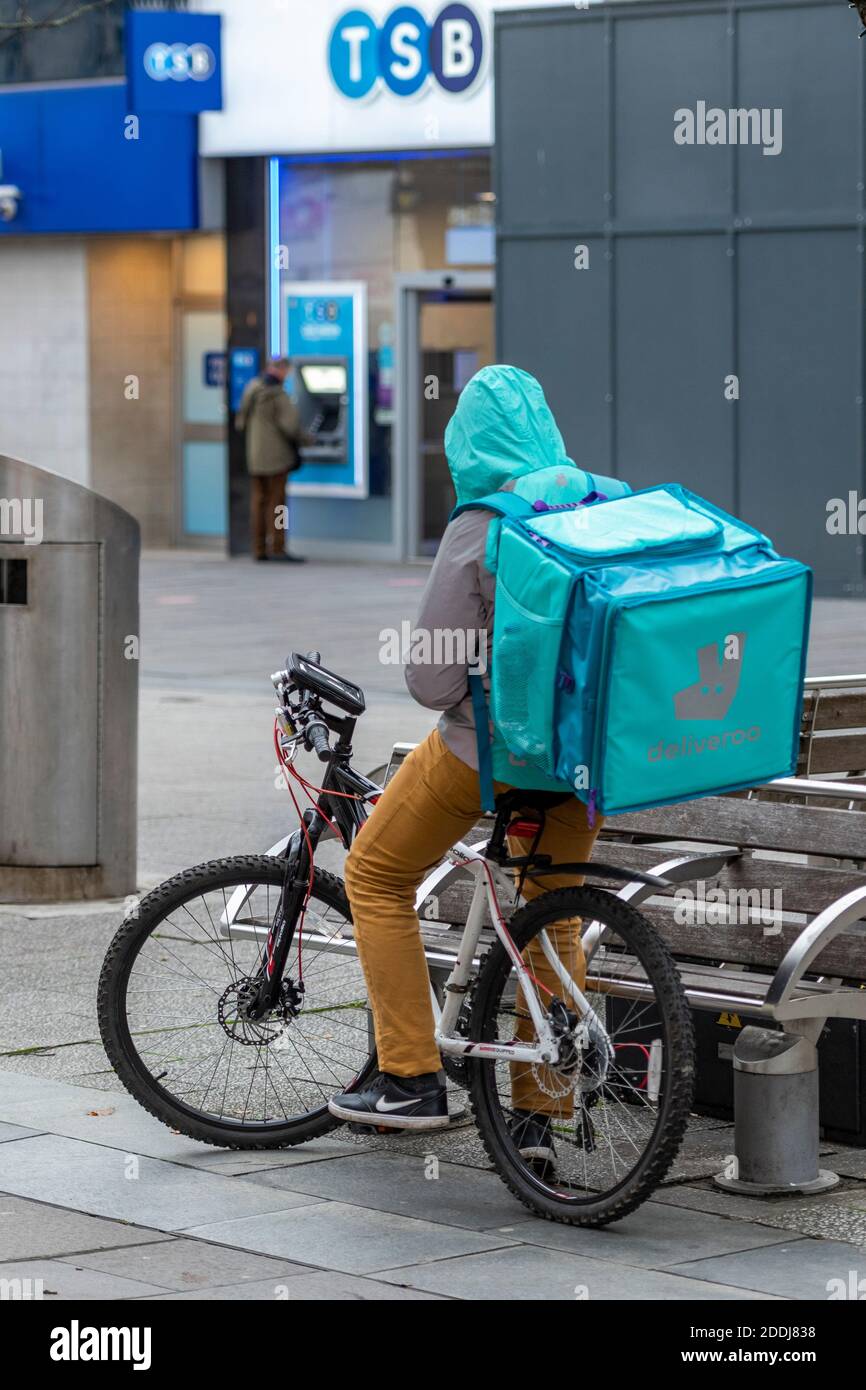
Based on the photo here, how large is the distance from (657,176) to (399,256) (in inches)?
159

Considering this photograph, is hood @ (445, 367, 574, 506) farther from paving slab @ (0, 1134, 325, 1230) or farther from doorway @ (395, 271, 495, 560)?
doorway @ (395, 271, 495, 560)

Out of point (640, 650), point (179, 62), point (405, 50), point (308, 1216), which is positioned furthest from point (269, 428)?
point (640, 650)

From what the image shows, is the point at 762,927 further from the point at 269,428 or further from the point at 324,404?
the point at 324,404

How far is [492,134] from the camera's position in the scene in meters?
20.3

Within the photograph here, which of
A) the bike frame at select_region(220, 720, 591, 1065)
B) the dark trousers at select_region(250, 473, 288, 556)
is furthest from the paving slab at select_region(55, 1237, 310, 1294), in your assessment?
the dark trousers at select_region(250, 473, 288, 556)

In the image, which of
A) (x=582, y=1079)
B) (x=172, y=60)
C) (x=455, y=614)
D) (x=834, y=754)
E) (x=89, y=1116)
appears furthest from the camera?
(x=172, y=60)

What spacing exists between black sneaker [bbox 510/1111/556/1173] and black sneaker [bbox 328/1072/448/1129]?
16 cm

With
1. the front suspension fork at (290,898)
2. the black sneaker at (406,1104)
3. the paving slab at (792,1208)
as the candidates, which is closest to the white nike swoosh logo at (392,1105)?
the black sneaker at (406,1104)

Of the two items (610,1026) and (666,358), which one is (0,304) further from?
(610,1026)

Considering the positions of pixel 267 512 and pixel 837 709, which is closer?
pixel 837 709

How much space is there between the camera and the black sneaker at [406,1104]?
4.83 metres

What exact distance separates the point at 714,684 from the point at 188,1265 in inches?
57.0

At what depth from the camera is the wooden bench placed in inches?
187

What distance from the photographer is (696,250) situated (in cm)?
1839
